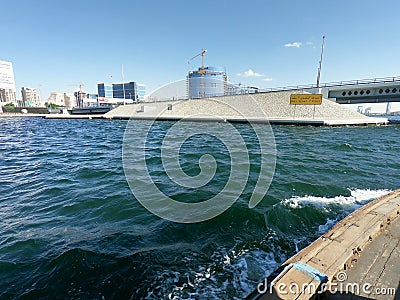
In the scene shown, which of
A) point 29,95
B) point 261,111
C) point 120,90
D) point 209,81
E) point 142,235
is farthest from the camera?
point 29,95

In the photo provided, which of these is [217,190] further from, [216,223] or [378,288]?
[378,288]

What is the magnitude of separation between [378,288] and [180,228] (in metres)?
3.63

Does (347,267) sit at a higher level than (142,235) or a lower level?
higher

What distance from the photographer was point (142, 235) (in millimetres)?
4664

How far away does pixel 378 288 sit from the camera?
7.74ft

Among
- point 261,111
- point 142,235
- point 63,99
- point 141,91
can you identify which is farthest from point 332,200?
point 63,99

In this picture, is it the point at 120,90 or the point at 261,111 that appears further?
the point at 120,90

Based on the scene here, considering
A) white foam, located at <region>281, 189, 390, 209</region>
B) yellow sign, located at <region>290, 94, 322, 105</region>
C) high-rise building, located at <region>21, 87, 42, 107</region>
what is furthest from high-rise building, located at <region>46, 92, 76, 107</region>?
white foam, located at <region>281, 189, 390, 209</region>

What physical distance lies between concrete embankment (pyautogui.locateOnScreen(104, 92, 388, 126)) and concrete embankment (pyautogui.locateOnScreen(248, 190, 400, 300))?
2859 centimetres

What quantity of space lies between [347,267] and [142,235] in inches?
151

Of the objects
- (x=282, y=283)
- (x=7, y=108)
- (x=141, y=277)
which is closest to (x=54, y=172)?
(x=141, y=277)

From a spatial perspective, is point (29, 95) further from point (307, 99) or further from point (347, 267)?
point (347, 267)

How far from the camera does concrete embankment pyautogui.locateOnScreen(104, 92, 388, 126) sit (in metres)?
31.9

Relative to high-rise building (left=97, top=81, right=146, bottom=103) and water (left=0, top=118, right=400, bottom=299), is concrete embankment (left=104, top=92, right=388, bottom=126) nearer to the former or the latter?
water (left=0, top=118, right=400, bottom=299)
